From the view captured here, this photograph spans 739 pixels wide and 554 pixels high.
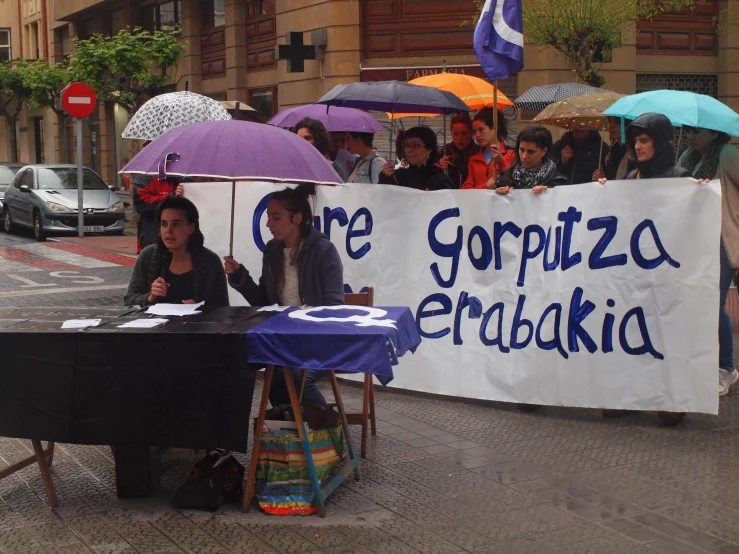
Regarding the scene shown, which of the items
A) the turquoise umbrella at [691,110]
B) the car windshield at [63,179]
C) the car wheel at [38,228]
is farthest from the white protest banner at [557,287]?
the car windshield at [63,179]

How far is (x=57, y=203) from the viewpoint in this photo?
67.7 feet

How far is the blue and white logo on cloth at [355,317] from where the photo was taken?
15.8 feet

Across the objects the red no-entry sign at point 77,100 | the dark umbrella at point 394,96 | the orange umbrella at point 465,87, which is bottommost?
the dark umbrella at point 394,96

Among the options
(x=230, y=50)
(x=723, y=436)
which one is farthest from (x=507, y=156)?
(x=230, y=50)

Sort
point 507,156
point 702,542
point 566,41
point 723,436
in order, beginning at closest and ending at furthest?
point 702,542 → point 723,436 → point 507,156 → point 566,41

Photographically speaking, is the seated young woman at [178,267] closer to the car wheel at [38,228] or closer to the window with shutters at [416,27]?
the window with shutters at [416,27]

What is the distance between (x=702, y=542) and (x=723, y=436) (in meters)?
1.81

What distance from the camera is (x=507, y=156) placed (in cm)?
850

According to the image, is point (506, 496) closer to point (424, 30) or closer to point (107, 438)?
point (107, 438)

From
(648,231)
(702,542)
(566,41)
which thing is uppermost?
(566,41)

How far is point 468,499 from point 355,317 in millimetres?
1127

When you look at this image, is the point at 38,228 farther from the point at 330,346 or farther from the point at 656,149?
the point at 330,346

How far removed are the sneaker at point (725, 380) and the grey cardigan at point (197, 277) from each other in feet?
12.0

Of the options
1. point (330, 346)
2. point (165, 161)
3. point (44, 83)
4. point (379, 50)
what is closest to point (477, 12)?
point (379, 50)
